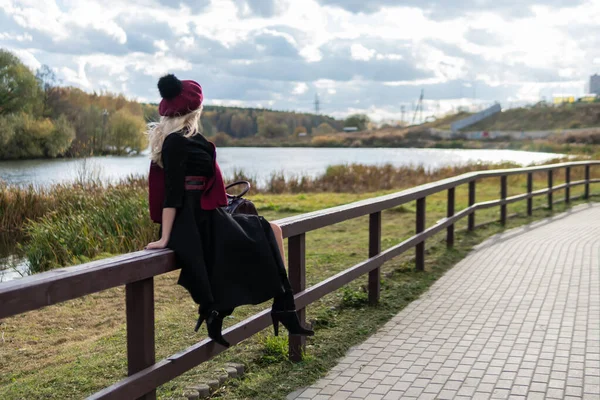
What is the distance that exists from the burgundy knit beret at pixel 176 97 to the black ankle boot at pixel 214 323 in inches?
40.4

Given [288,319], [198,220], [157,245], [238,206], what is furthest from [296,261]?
[157,245]

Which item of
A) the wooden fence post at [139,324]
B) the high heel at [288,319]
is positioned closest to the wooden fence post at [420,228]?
the high heel at [288,319]

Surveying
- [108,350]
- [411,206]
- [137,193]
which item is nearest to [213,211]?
[108,350]

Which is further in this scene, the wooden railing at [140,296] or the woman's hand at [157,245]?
the woman's hand at [157,245]

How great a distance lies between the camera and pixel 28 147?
28078 millimetres

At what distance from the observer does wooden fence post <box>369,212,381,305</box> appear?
6.39m

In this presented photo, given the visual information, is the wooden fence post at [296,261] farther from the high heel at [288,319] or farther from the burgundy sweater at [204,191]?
the burgundy sweater at [204,191]

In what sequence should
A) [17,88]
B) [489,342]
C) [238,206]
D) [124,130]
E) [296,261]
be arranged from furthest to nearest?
1. [124,130]
2. [17,88]
3. [489,342]
4. [296,261]
5. [238,206]

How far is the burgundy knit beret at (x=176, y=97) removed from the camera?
3.39 m

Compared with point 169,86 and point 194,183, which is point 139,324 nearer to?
point 194,183

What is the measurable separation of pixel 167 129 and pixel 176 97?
0.18m

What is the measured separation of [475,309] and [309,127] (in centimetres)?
12759

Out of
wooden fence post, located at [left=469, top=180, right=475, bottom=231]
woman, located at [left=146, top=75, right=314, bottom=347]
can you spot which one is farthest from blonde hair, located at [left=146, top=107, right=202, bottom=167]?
wooden fence post, located at [left=469, top=180, right=475, bottom=231]

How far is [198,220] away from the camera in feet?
11.0
